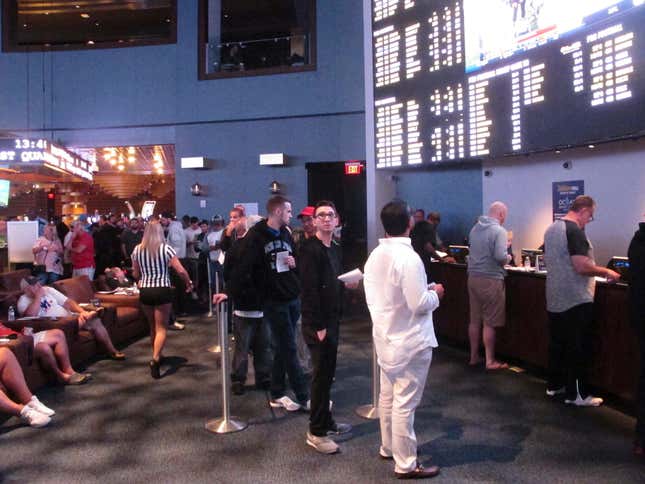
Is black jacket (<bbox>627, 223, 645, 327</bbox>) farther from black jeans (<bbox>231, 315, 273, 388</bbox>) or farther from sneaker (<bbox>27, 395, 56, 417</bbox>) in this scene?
sneaker (<bbox>27, 395, 56, 417</bbox>)

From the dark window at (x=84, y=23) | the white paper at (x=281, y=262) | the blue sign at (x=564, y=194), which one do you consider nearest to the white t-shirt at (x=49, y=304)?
the white paper at (x=281, y=262)

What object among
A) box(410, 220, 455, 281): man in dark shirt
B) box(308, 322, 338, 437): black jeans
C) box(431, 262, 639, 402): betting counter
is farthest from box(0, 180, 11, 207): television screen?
box(308, 322, 338, 437): black jeans

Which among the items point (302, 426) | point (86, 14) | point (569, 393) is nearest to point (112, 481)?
point (302, 426)

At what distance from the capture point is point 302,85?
1209 centimetres

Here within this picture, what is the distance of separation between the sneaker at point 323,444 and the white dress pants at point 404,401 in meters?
0.50

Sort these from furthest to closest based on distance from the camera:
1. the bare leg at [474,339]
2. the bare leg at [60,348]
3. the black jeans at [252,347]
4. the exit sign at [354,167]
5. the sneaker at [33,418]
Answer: the exit sign at [354,167], the bare leg at [474,339], the bare leg at [60,348], the black jeans at [252,347], the sneaker at [33,418]

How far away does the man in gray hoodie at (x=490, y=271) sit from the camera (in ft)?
17.6

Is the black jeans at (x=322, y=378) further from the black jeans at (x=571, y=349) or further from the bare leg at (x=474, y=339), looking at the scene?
the bare leg at (x=474, y=339)

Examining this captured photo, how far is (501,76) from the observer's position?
621 cm

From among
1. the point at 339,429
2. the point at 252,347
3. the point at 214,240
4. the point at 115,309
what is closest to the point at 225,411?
the point at 339,429

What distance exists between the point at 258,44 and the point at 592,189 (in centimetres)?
825

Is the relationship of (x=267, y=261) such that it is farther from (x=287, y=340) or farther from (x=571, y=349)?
(x=571, y=349)

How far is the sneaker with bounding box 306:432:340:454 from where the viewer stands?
3.61m

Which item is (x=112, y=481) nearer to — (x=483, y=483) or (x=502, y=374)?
(x=483, y=483)
